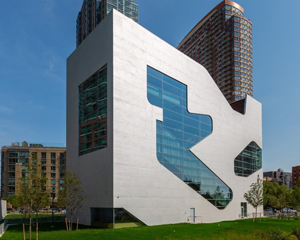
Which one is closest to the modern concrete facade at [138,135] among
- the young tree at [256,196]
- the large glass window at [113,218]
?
the large glass window at [113,218]

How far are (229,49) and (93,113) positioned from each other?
82.7 m

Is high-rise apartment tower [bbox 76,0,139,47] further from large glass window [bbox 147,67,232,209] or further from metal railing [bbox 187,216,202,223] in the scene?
metal railing [bbox 187,216,202,223]

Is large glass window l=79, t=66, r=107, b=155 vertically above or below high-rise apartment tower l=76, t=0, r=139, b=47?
below

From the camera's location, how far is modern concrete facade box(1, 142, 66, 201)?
89.8 m

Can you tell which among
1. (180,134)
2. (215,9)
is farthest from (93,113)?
(215,9)

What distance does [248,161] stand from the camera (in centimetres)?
5112

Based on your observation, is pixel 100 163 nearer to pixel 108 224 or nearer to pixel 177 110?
Answer: pixel 108 224

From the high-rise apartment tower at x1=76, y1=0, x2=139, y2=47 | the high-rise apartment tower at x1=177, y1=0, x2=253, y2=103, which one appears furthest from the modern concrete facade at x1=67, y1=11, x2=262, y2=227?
the high-rise apartment tower at x1=177, y1=0, x2=253, y2=103

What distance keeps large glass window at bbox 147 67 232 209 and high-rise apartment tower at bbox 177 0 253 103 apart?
212 ft

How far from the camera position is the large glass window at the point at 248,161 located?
47.7 m

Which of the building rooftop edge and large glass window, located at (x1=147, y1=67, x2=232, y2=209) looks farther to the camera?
the building rooftop edge

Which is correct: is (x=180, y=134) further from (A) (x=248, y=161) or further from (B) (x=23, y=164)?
(B) (x=23, y=164)

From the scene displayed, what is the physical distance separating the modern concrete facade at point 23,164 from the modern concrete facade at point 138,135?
2279 inches

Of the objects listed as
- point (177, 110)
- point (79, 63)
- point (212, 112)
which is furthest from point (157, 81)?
point (212, 112)
